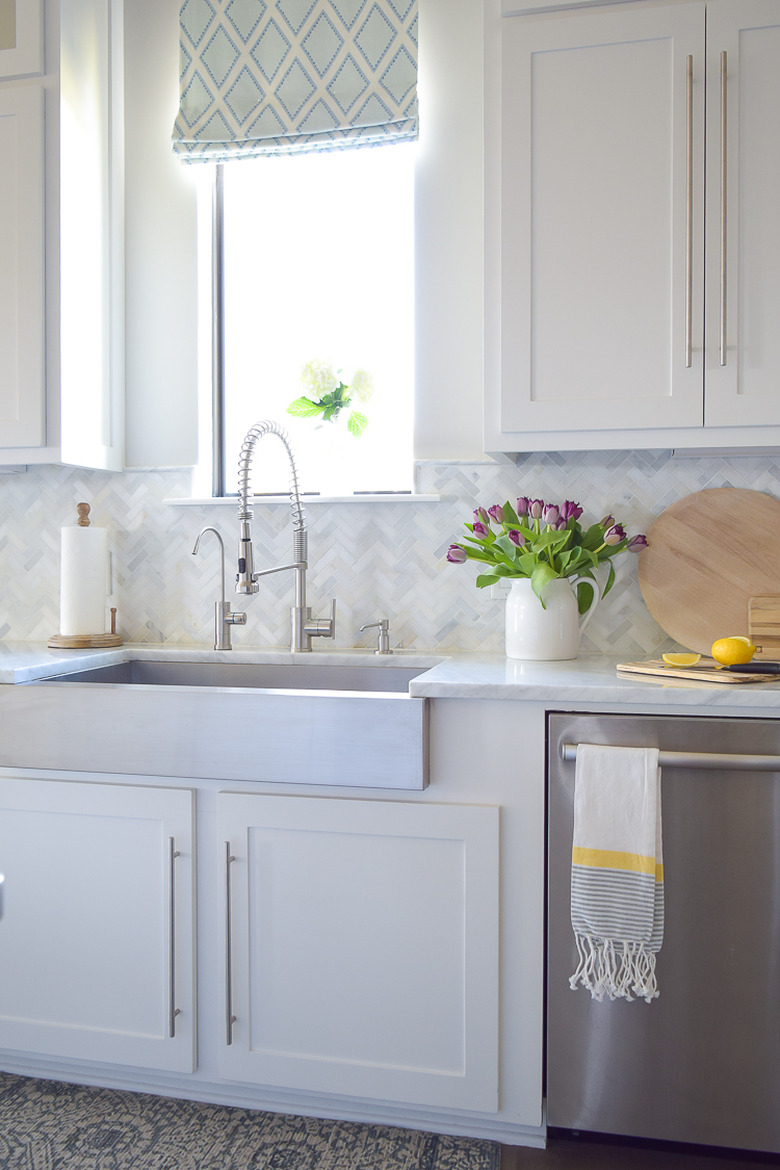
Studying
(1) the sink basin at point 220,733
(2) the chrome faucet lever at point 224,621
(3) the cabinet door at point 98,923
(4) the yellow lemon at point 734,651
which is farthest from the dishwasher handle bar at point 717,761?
(2) the chrome faucet lever at point 224,621

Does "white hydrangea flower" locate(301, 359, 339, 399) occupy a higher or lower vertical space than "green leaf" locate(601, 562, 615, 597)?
higher

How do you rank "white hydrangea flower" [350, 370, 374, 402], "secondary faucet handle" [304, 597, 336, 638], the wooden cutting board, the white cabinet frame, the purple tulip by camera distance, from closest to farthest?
the wooden cutting board < the purple tulip < the white cabinet frame < "secondary faucet handle" [304, 597, 336, 638] < "white hydrangea flower" [350, 370, 374, 402]

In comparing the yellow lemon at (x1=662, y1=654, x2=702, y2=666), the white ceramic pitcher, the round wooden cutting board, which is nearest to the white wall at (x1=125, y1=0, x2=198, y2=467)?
the white ceramic pitcher

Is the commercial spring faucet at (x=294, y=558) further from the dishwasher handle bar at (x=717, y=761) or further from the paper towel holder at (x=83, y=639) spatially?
the dishwasher handle bar at (x=717, y=761)

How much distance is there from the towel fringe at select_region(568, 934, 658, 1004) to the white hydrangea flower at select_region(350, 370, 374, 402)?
147 centimetres

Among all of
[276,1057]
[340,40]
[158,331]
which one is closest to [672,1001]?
[276,1057]

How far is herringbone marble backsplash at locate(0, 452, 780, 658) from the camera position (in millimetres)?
2152

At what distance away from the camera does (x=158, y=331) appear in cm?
247

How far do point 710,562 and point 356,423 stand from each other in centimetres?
99

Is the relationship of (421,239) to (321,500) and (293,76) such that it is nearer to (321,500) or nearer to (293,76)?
(293,76)

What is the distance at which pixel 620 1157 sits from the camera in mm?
1645

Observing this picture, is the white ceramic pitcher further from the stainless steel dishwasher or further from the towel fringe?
the towel fringe

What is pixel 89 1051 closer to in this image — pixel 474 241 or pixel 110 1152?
pixel 110 1152

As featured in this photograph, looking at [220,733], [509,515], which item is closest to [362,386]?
[509,515]
